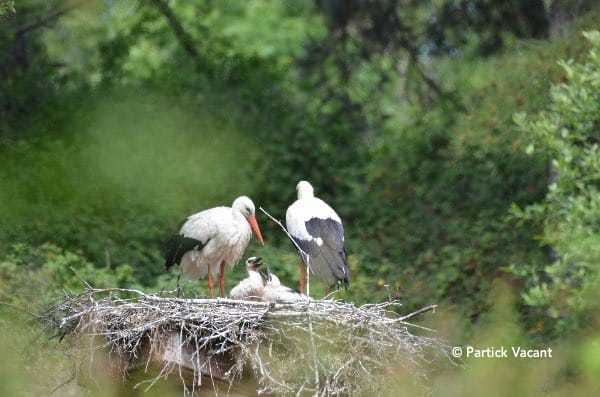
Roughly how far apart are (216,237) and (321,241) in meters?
0.61

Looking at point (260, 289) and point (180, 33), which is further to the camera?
point (180, 33)

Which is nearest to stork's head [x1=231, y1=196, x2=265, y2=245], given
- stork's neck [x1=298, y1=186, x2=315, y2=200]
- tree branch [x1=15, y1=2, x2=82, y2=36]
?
stork's neck [x1=298, y1=186, x2=315, y2=200]

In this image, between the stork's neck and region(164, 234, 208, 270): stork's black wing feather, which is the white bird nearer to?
region(164, 234, 208, 270): stork's black wing feather

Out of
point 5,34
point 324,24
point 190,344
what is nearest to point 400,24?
point 324,24

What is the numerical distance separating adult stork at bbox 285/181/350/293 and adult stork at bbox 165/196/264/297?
0.27 metres

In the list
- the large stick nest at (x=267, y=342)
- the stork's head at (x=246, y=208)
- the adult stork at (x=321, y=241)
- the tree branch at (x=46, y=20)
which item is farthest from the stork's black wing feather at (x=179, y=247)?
the tree branch at (x=46, y=20)

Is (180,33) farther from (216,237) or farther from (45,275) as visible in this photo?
(216,237)

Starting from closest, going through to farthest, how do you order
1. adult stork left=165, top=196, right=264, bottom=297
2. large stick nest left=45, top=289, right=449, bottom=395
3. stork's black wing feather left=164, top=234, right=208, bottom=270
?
1. large stick nest left=45, top=289, right=449, bottom=395
2. adult stork left=165, top=196, right=264, bottom=297
3. stork's black wing feather left=164, top=234, right=208, bottom=270

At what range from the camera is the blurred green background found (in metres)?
11.1

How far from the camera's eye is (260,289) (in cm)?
684

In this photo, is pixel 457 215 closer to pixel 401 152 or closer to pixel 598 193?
pixel 401 152

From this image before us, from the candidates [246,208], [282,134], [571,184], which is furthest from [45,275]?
[571,184]

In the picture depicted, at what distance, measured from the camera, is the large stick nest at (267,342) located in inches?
216

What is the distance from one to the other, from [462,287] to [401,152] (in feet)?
6.69
